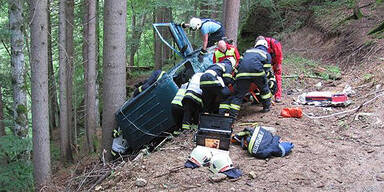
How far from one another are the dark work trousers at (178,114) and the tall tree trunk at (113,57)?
4.00 ft

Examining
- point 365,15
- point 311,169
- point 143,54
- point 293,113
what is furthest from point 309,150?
point 143,54

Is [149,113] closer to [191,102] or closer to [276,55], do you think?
[191,102]

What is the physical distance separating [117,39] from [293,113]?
3662mm

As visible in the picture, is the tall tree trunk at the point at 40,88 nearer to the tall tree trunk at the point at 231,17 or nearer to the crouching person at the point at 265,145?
the tall tree trunk at the point at 231,17

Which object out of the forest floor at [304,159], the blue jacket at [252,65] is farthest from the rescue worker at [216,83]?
the forest floor at [304,159]

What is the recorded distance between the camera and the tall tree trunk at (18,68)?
28.3 ft

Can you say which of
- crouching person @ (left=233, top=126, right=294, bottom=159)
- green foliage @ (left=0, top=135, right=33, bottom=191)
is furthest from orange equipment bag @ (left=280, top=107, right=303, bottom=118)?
green foliage @ (left=0, top=135, right=33, bottom=191)

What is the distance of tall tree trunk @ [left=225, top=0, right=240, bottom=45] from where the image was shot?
311 inches

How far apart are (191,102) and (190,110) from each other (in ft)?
0.55

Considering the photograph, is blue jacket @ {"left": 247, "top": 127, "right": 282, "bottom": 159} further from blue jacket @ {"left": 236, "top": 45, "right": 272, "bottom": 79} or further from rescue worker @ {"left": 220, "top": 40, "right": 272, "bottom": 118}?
blue jacket @ {"left": 236, "top": 45, "right": 272, "bottom": 79}

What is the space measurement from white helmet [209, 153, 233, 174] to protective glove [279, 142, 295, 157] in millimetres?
815

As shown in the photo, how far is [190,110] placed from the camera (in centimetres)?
594

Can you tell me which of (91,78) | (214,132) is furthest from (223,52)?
(91,78)

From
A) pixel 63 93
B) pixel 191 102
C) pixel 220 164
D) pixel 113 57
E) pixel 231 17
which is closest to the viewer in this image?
pixel 220 164
